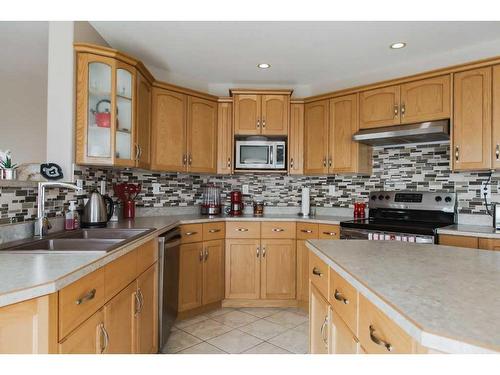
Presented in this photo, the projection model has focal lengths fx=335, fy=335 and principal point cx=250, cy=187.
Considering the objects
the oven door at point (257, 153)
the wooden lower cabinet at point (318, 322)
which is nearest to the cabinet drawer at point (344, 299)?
the wooden lower cabinet at point (318, 322)

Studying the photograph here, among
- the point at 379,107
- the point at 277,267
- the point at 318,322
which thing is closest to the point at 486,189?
the point at 379,107

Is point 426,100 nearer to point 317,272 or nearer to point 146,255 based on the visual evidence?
point 317,272

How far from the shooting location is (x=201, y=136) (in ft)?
11.2

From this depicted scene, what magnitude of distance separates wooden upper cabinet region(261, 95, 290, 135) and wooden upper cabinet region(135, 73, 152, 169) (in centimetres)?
118

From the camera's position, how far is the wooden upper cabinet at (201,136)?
3.35 meters

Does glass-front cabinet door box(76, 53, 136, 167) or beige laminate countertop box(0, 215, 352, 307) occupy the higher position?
glass-front cabinet door box(76, 53, 136, 167)

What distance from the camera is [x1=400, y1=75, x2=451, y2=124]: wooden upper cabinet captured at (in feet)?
9.07

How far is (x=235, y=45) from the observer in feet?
9.37

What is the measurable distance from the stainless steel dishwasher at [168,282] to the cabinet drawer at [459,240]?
79.8 inches

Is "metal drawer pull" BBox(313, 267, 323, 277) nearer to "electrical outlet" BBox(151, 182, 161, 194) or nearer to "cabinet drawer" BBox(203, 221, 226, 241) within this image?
"cabinet drawer" BBox(203, 221, 226, 241)

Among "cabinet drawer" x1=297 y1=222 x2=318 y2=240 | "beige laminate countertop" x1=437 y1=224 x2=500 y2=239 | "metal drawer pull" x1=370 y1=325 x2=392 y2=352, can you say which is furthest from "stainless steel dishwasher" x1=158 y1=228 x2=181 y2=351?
"beige laminate countertop" x1=437 y1=224 x2=500 y2=239

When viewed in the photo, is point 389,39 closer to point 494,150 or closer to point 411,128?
point 411,128

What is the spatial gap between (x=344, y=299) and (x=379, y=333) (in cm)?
30
